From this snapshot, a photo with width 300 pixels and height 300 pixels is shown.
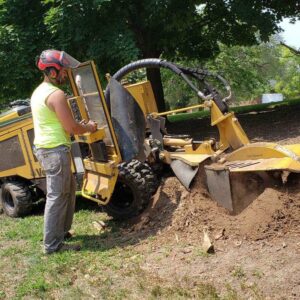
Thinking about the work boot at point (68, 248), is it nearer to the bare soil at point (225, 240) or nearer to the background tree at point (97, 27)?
the bare soil at point (225, 240)

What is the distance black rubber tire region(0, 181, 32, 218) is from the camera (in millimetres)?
7367

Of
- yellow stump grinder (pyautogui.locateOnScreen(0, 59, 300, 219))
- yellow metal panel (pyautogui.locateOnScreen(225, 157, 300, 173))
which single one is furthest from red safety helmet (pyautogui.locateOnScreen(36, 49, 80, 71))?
yellow metal panel (pyautogui.locateOnScreen(225, 157, 300, 173))

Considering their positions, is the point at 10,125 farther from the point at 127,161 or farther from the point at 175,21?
the point at 175,21

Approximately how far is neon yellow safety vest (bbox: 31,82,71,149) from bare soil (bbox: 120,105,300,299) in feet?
4.39

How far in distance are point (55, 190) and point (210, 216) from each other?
1639 millimetres

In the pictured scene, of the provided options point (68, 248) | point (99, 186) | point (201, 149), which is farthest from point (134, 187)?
point (68, 248)

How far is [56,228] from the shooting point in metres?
5.30

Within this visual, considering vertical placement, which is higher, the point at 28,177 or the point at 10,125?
the point at 10,125

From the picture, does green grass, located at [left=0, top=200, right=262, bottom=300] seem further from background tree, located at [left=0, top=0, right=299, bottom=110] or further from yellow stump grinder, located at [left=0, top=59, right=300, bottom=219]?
background tree, located at [left=0, top=0, right=299, bottom=110]

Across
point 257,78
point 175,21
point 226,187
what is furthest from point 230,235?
point 257,78

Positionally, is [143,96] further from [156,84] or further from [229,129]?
[156,84]

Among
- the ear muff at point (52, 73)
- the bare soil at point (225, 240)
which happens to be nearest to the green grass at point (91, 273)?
the bare soil at point (225, 240)

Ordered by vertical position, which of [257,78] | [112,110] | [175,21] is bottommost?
[257,78]

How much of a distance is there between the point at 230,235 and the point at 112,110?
6.86 feet
